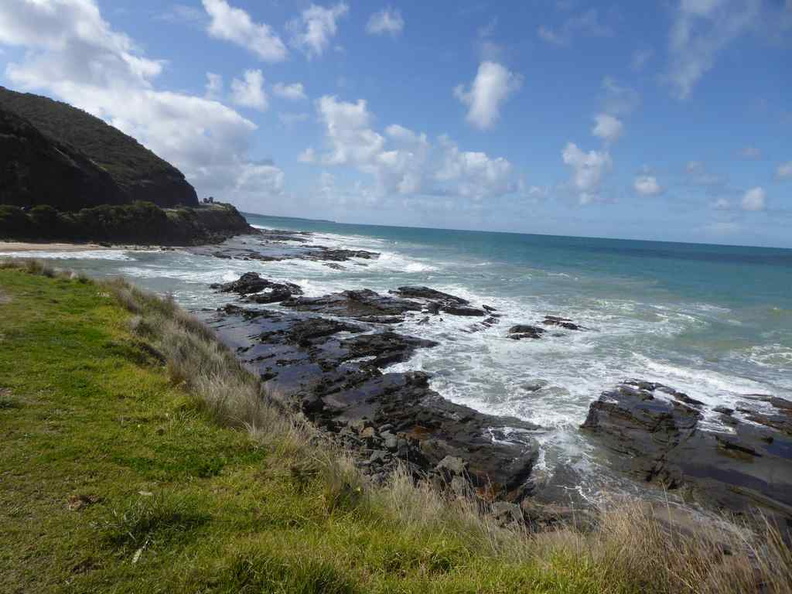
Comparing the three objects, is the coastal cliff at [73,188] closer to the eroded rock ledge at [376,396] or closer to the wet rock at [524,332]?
the eroded rock ledge at [376,396]

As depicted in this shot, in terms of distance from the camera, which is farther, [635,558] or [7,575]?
[635,558]

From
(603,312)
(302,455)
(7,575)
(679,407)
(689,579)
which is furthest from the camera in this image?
(603,312)

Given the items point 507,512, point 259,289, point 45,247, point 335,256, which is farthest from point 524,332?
point 45,247

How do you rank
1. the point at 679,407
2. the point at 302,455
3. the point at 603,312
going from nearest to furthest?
the point at 302,455 < the point at 679,407 < the point at 603,312

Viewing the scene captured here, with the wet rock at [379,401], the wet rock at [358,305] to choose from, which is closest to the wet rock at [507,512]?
the wet rock at [379,401]

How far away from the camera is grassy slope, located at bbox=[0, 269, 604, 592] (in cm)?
359

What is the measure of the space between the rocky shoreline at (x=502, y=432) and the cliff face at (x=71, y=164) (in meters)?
47.1

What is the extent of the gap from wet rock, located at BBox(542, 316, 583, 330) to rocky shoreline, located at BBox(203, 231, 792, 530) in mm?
8033

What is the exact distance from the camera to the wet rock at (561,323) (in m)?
23.9

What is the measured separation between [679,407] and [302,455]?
12665mm

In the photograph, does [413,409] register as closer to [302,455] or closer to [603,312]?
[302,455]

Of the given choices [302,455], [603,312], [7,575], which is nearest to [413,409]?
[302,455]

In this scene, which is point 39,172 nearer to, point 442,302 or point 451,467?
point 442,302

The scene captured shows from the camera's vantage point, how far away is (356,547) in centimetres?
425
